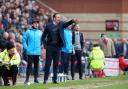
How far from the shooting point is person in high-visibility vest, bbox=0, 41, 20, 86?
23.8m

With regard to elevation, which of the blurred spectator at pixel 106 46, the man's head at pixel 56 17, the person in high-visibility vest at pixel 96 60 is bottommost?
the person in high-visibility vest at pixel 96 60

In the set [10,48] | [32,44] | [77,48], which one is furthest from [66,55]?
[10,48]

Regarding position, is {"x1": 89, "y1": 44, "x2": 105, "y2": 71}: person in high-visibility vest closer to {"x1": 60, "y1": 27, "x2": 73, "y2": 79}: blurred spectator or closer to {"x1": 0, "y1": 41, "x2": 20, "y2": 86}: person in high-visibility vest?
{"x1": 60, "y1": 27, "x2": 73, "y2": 79}: blurred spectator

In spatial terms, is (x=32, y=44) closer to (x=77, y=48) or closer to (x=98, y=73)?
(x=77, y=48)

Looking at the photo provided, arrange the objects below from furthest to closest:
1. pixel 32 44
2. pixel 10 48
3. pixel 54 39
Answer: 1. pixel 32 44
2. pixel 10 48
3. pixel 54 39

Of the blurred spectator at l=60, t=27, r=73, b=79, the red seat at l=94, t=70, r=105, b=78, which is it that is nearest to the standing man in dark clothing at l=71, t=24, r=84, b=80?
the blurred spectator at l=60, t=27, r=73, b=79

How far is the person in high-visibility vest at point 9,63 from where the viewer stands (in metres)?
23.8

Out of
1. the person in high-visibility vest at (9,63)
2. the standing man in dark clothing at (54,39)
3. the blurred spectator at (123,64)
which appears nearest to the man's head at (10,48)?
the person in high-visibility vest at (9,63)

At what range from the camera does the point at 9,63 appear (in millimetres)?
23906

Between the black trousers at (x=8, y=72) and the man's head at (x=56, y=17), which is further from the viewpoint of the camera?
the black trousers at (x=8, y=72)

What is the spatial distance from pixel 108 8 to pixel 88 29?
181 centimetres

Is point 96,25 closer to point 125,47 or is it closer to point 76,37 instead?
point 125,47

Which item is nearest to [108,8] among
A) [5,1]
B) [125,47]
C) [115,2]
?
[115,2]

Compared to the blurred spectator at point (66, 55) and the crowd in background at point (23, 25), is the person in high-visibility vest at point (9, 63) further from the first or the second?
the crowd in background at point (23, 25)
